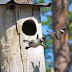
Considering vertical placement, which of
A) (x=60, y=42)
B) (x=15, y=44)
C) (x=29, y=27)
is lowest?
(x=60, y=42)

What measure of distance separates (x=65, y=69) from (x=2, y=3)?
3.70 metres

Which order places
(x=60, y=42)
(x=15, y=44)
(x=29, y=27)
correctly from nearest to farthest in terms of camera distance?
1. (x=15, y=44)
2. (x=29, y=27)
3. (x=60, y=42)

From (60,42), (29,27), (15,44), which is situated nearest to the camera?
(15,44)

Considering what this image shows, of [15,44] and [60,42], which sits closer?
[15,44]

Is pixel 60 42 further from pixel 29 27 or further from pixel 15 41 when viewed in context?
pixel 15 41

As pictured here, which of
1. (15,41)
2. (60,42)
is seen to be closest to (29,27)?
(15,41)

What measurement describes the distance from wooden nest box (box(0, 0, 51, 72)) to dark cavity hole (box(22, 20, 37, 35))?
2.6 inches

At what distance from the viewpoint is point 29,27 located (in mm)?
3551

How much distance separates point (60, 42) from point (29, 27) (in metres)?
3.33

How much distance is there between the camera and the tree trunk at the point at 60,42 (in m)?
6.60

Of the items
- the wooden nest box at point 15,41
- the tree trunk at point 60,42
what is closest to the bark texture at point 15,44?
the wooden nest box at point 15,41

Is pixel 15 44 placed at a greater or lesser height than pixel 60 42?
greater

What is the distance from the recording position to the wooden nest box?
3248mm

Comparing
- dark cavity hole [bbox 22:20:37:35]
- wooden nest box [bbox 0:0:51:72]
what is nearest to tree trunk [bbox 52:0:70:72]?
dark cavity hole [bbox 22:20:37:35]
